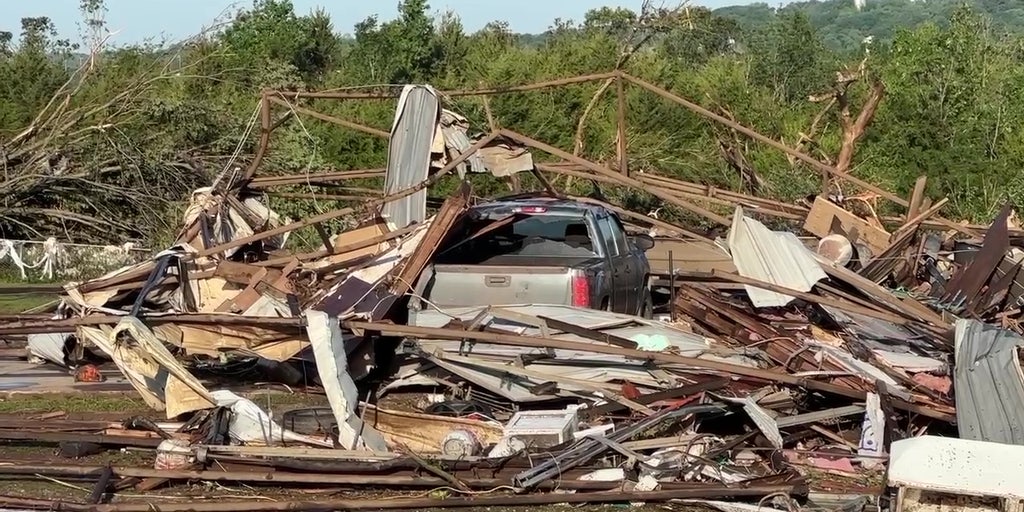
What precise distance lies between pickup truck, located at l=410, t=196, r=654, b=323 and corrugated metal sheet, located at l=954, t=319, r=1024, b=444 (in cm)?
305

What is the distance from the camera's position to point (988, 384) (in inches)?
355

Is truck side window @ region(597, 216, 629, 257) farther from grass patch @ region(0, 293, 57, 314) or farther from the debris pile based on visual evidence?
grass patch @ region(0, 293, 57, 314)

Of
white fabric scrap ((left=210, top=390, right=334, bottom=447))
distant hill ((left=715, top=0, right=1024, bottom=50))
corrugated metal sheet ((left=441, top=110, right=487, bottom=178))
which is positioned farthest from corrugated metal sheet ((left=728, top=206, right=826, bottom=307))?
distant hill ((left=715, top=0, right=1024, bottom=50))

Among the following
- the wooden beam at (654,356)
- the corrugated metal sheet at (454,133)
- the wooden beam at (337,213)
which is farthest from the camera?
the corrugated metal sheet at (454,133)

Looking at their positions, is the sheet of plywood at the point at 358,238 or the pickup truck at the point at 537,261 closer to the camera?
the pickup truck at the point at 537,261

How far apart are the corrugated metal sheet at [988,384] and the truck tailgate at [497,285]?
3174mm

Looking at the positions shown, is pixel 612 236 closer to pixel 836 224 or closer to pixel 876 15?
pixel 836 224

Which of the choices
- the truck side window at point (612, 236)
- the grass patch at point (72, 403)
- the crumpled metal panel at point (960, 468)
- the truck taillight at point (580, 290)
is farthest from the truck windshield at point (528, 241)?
the crumpled metal panel at point (960, 468)

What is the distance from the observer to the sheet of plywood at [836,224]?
15281 millimetres

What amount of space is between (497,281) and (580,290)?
→ 2.33 ft

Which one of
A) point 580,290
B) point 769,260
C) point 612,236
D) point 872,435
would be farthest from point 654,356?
point 612,236

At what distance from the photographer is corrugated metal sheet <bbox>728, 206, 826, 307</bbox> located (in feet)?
34.8

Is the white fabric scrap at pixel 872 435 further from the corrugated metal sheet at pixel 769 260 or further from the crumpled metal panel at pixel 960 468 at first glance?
the crumpled metal panel at pixel 960 468

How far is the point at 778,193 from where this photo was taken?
22250 millimetres
